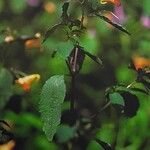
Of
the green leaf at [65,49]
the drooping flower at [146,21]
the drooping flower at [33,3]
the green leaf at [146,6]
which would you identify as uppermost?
the green leaf at [65,49]

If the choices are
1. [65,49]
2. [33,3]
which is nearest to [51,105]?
[65,49]

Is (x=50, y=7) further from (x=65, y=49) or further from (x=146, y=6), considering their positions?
(x=65, y=49)

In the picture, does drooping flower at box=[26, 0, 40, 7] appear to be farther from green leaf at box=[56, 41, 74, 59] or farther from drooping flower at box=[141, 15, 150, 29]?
green leaf at box=[56, 41, 74, 59]

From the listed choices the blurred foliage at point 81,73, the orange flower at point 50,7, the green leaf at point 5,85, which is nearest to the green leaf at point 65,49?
the blurred foliage at point 81,73

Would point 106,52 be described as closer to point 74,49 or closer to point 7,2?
point 7,2

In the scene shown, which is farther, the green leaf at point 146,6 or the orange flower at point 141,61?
the green leaf at point 146,6

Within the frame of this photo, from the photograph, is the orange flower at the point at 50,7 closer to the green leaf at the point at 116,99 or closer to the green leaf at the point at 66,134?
the green leaf at the point at 66,134

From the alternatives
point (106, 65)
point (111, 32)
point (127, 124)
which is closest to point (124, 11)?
point (111, 32)
